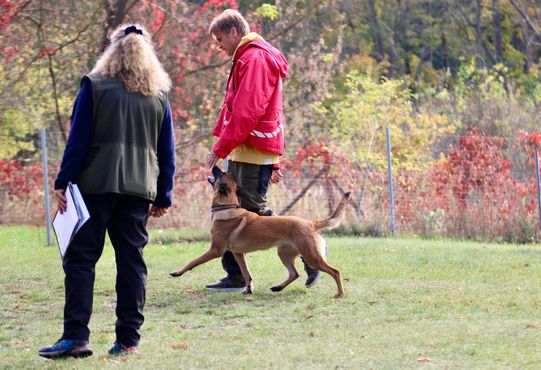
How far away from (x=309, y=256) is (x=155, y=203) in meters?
2.23

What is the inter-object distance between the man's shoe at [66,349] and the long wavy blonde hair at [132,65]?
1570 mm

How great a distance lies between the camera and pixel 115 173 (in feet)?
19.8

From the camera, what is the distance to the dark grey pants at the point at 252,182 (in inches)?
333

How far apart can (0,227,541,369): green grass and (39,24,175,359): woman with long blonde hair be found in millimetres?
340

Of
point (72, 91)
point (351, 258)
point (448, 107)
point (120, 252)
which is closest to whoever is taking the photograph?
point (120, 252)

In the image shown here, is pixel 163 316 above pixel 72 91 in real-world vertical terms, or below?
below

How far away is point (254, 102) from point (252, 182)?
77cm

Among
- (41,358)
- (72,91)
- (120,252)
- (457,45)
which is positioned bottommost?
(41,358)

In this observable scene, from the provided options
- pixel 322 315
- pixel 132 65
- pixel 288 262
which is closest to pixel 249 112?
pixel 288 262

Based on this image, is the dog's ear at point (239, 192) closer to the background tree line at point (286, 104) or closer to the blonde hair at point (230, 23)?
the blonde hair at point (230, 23)

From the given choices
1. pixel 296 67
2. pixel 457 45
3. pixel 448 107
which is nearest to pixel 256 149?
pixel 296 67

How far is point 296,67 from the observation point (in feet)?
64.7

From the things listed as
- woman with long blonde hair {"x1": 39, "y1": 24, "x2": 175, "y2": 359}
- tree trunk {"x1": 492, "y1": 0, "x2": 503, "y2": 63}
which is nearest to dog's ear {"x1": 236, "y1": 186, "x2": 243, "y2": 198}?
woman with long blonde hair {"x1": 39, "y1": 24, "x2": 175, "y2": 359}

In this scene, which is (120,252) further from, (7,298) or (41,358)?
(7,298)
